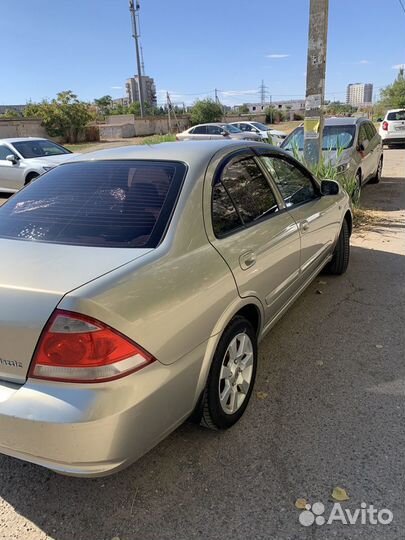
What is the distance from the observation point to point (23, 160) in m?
10.6

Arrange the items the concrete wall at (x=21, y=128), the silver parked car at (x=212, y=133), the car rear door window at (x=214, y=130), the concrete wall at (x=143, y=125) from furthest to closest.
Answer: the concrete wall at (x=143, y=125), the concrete wall at (x=21, y=128), the car rear door window at (x=214, y=130), the silver parked car at (x=212, y=133)

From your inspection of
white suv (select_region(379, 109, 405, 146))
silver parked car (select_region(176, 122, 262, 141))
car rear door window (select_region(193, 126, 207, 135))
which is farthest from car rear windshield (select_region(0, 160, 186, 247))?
car rear door window (select_region(193, 126, 207, 135))

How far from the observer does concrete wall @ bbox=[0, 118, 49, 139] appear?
34.3 metres

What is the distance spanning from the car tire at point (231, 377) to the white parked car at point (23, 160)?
28.7 ft

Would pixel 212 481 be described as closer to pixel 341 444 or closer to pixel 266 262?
pixel 341 444

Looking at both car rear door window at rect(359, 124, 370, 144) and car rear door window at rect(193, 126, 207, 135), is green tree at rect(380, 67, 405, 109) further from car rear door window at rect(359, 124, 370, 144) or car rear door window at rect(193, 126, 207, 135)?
car rear door window at rect(359, 124, 370, 144)

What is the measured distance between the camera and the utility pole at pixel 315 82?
7102 millimetres

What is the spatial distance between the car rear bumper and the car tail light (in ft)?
0.13

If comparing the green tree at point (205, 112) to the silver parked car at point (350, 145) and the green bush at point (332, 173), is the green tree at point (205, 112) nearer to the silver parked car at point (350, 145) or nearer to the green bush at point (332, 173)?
the silver parked car at point (350, 145)

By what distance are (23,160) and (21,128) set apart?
28.5m

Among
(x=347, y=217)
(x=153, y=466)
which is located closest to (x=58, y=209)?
(x=153, y=466)

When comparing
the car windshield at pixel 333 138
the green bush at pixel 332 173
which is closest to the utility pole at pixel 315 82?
the green bush at pixel 332 173

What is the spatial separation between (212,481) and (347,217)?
3.63m

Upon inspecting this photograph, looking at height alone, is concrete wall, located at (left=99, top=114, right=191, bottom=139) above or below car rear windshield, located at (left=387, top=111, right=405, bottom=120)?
below
